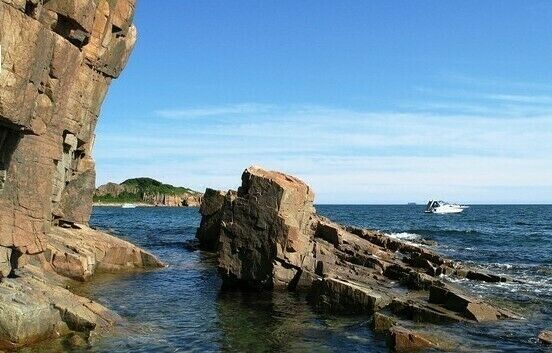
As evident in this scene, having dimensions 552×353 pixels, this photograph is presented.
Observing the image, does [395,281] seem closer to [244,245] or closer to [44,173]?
[244,245]

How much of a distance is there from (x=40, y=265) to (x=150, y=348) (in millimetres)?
12089

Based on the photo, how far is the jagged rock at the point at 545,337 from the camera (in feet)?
70.7

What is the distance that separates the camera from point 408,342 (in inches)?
822

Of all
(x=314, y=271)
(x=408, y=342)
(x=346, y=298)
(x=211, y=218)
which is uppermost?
(x=211, y=218)

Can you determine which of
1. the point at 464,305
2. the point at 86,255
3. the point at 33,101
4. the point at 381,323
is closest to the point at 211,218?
the point at 86,255

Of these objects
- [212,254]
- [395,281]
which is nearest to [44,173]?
[395,281]

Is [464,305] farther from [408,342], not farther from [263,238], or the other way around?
[263,238]

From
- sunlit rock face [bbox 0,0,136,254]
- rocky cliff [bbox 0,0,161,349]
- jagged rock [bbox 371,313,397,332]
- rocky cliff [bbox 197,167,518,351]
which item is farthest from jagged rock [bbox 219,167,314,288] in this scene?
sunlit rock face [bbox 0,0,136,254]

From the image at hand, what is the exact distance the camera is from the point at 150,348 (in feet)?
67.6

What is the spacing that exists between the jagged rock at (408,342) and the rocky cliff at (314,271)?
0.49 meters

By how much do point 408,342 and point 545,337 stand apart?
5.44 meters

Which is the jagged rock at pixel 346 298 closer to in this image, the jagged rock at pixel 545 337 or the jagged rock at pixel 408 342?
the jagged rock at pixel 408 342

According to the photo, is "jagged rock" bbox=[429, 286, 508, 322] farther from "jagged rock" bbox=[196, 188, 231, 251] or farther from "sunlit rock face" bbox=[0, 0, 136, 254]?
"jagged rock" bbox=[196, 188, 231, 251]

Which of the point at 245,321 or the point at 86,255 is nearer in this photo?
the point at 245,321
